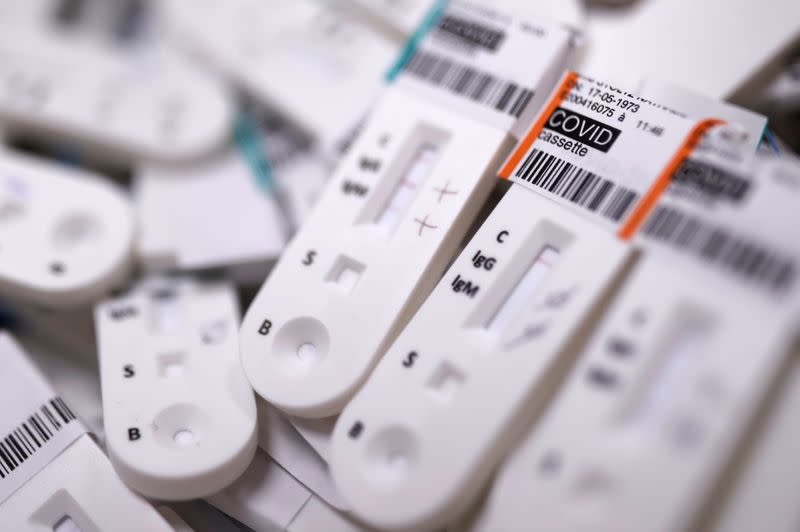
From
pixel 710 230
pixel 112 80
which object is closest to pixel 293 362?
pixel 710 230

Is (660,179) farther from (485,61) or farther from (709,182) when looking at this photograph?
(485,61)

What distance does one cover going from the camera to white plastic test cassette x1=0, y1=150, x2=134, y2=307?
0.66 meters

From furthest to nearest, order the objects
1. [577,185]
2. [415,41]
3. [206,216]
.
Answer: [206,216]
[415,41]
[577,185]

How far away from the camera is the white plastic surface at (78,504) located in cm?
55

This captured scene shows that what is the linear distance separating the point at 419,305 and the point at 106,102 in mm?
474

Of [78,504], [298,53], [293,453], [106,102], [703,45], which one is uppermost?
[703,45]

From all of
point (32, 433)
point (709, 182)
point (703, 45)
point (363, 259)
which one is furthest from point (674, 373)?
point (32, 433)

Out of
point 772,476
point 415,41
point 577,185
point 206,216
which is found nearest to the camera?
point 772,476

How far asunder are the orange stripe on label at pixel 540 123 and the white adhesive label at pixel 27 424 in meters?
0.39

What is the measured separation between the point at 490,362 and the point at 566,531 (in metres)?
0.11

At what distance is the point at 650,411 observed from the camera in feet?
1.47

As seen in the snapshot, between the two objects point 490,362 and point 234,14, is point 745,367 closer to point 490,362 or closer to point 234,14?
point 490,362

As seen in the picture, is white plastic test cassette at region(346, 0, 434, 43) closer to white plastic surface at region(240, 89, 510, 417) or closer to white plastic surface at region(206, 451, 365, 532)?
white plastic surface at region(240, 89, 510, 417)

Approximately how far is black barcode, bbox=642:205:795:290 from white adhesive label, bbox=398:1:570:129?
153 mm
